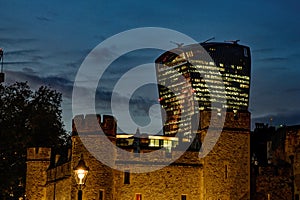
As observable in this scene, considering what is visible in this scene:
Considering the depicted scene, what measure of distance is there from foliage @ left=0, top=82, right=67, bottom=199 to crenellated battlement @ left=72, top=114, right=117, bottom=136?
18.0 meters

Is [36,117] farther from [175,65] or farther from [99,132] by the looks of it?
[175,65]

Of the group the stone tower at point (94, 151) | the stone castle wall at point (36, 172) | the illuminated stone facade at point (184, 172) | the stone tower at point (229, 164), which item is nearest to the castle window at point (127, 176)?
the illuminated stone facade at point (184, 172)

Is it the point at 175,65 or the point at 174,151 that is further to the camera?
the point at 175,65

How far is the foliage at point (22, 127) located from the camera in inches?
2341

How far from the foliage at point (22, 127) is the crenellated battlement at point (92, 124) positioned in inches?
710

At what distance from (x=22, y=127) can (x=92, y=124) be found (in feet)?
76.9

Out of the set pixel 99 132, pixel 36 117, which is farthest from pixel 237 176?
pixel 36 117

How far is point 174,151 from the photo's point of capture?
→ 43531mm

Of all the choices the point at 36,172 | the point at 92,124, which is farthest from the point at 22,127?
the point at 92,124

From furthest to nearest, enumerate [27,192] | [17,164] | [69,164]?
[17,164] < [27,192] < [69,164]

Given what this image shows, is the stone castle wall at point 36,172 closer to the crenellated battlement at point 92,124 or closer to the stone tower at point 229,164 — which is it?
the crenellated battlement at point 92,124

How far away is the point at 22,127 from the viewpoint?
64000 mm

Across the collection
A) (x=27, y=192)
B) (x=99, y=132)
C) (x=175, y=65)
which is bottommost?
(x=27, y=192)

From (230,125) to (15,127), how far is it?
25.5 metres
